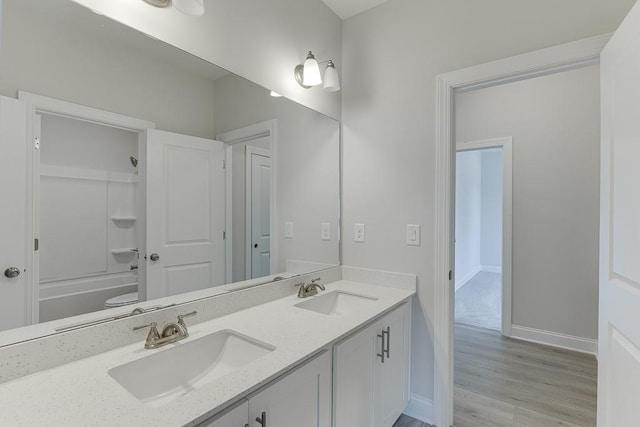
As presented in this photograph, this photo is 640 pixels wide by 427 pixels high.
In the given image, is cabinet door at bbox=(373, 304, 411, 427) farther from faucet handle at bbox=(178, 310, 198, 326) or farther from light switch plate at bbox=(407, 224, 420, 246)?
faucet handle at bbox=(178, 310, 198, 326)

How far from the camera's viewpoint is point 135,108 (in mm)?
1184

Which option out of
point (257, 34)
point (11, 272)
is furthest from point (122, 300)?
point (257, 34)

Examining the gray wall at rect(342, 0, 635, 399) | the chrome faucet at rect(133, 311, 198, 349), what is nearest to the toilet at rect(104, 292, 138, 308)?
the chrome faucet at rect(133, 311, 198, 349)

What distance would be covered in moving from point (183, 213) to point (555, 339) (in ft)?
11.3

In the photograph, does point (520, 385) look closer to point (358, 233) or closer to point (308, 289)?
point (358, 233)

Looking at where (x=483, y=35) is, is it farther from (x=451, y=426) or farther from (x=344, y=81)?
(x=451, y=426)

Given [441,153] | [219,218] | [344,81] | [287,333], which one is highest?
[344,81]

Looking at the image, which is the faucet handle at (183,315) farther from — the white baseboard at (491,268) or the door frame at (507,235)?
the white baseboard at (491,268)

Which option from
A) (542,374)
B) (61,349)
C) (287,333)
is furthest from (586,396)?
(61,349)

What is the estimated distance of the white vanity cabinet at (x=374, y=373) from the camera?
1.26 meters

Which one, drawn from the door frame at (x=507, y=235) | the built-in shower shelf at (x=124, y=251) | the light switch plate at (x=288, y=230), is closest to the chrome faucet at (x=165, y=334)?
the built-in shower shelf at (x=124, y=251)

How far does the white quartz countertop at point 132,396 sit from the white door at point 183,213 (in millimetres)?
226

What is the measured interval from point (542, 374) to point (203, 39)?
10.5ft

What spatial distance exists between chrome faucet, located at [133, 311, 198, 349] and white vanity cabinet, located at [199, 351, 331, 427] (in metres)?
0.43
